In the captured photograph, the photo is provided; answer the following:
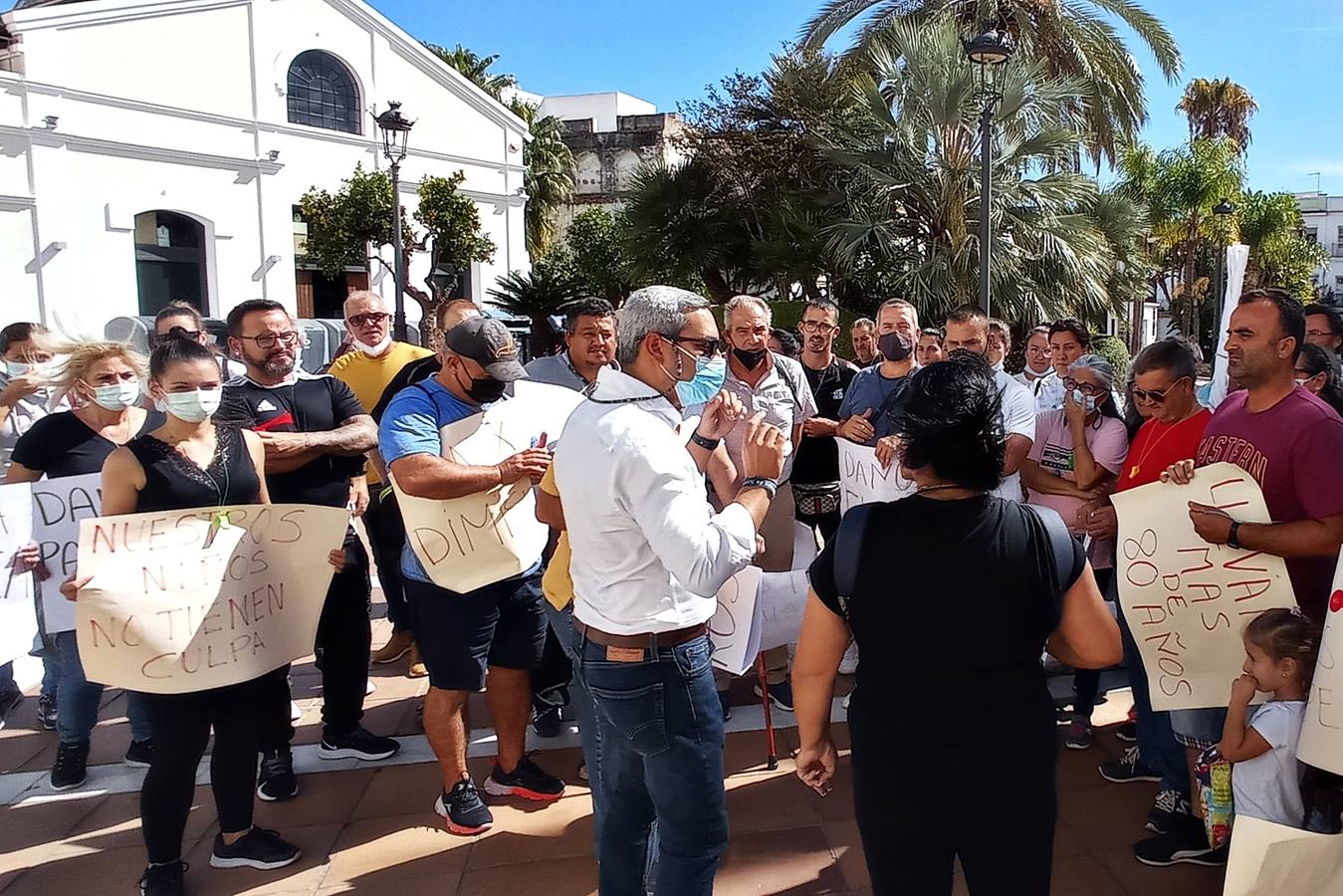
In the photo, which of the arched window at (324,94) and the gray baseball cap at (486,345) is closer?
the gray baseball cap at (486,345)

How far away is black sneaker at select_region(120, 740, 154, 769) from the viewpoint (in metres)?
3.77

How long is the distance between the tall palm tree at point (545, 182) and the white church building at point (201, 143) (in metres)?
3.90

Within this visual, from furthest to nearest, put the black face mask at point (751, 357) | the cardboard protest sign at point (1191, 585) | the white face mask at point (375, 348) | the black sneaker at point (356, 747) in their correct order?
the white face mask at point (375, 348) < the black face mask at point (751, 357) < the black sneaker at point (356, 747) < the cardboard protest sign at point (1191, 585)

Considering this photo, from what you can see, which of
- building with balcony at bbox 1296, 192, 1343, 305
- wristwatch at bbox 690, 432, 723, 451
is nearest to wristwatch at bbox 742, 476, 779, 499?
wristwatch at bbox 690, 432, 723, 451

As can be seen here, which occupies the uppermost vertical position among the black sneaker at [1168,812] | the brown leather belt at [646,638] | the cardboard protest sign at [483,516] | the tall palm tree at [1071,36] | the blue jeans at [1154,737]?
the tall palm tree at [1071,36]

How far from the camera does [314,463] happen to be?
12.2 ft

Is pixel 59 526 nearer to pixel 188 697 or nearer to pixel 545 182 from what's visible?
pixel 188 697

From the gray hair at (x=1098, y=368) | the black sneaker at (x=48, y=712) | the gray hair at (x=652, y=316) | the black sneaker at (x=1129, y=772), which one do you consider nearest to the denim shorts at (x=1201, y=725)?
the black sneaker at (x=1129, y=772)

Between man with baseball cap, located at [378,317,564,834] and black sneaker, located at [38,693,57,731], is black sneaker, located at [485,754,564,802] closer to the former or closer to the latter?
man with baseball cap, located at [378,317,564,834]

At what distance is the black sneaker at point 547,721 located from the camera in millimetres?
4148

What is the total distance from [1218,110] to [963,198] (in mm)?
30948

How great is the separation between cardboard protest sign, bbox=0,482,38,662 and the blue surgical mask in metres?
2.58

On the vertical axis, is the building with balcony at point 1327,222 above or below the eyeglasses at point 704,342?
above

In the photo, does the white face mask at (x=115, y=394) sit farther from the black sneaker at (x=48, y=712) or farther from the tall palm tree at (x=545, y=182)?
the tall palm tree at (x=545, y=182)
